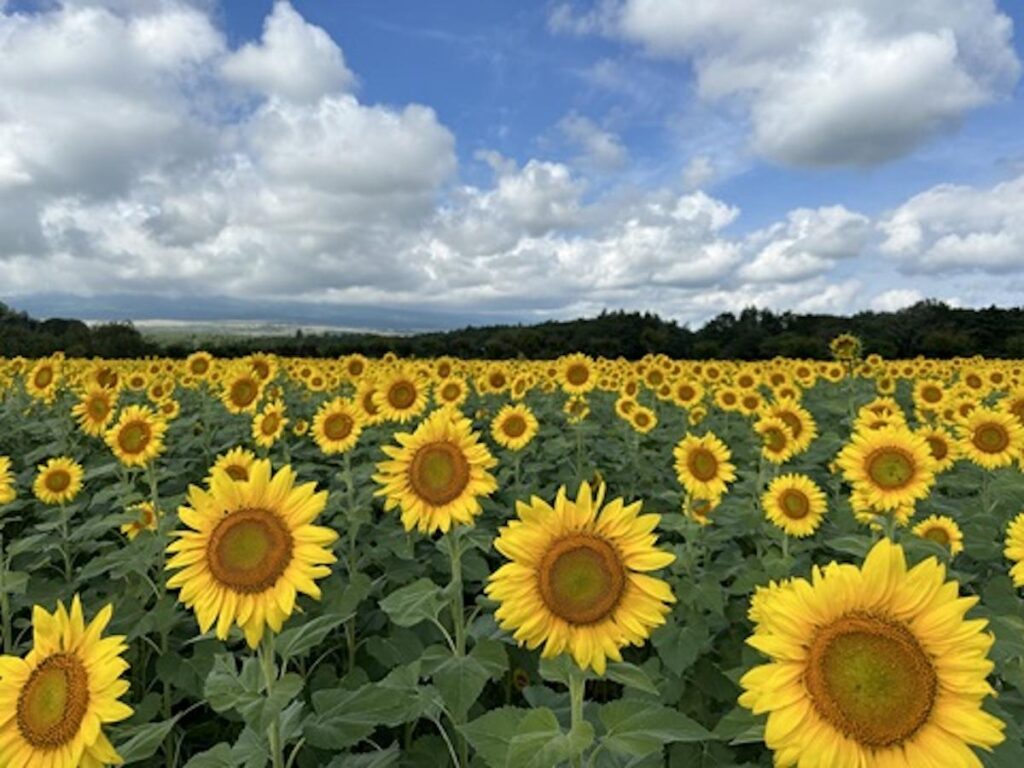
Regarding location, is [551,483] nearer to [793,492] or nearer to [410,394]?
[410,394]

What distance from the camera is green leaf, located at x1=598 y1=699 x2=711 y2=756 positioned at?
263 centimetres

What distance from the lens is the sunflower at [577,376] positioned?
1269 cm

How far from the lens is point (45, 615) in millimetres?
2975

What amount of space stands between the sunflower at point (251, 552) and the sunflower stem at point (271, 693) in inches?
3.5

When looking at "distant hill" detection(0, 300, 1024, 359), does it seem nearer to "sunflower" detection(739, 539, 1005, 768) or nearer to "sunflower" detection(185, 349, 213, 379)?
"sunflower" detection(185, 349, 213, 379)

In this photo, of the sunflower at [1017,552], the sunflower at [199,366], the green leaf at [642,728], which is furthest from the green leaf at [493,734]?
the sunflower at [199,366]

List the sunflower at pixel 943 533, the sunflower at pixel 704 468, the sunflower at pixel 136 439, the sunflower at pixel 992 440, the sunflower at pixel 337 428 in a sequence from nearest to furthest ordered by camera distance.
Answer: the sunflower at pixel 943 533, the sunflower at pixel 136 439, the sunflower at pixel 704 468, the sunflower at pixel 337 428, the sunflower at pixel 992 440

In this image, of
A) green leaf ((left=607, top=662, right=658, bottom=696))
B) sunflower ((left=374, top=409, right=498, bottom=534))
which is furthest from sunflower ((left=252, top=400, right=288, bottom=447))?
green leaf ((left=607, top=662, right=658, bottom=696))

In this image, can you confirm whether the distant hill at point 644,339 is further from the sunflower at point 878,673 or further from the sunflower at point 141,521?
the sunflower at point 878,673

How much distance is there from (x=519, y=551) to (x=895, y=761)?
54.7 inches

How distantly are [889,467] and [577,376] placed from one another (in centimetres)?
726

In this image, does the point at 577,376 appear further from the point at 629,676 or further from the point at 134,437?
the point at 629,676

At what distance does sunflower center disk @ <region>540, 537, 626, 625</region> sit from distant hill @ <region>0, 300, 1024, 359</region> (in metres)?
35.8

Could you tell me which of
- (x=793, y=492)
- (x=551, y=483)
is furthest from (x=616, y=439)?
(x=793, y=492)
